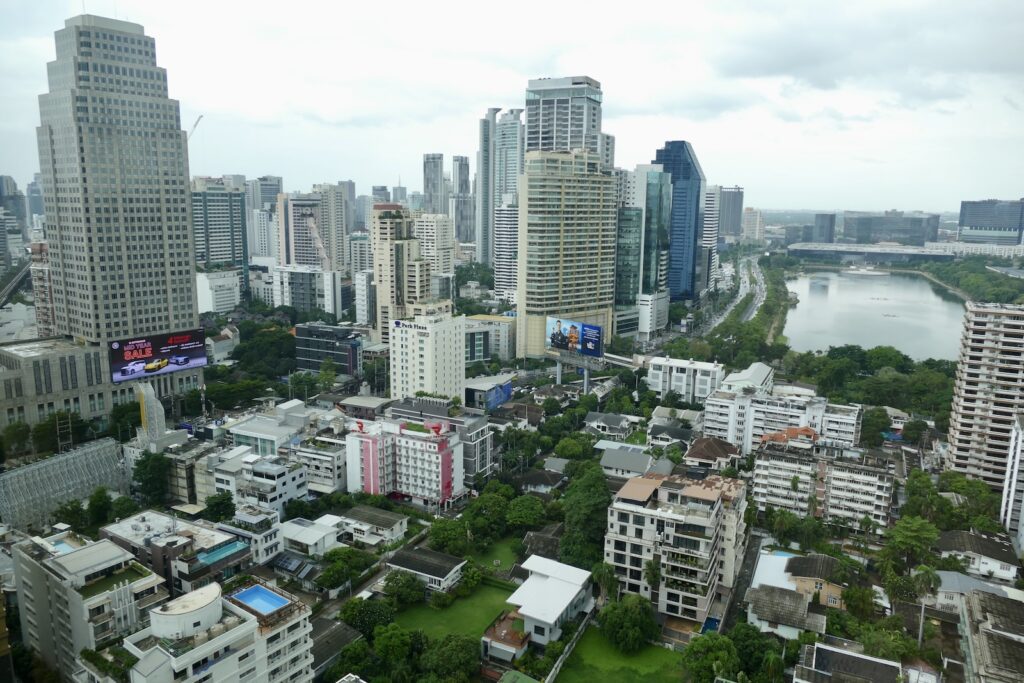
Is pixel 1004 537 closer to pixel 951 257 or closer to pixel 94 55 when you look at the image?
pixel 94 55

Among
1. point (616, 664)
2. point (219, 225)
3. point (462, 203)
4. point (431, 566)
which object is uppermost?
point (462, 203)

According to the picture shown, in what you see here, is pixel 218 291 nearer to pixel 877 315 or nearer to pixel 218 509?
pixel 218 509

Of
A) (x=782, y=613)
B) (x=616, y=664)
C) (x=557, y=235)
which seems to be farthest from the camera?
(x=557, y=235)

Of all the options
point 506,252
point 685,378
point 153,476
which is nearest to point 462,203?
point 506,252

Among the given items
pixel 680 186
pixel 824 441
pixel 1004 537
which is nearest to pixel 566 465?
pixel 824 441

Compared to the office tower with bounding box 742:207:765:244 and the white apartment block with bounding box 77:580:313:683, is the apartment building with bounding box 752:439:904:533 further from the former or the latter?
the office tower with bounding box 742:207:765:244

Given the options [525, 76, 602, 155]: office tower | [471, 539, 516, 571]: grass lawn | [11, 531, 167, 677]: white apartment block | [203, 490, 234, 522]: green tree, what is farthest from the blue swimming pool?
[525, 76, 602, 155]: office tower

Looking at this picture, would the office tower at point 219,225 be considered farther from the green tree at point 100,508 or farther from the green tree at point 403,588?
the green tree at point 403,588
